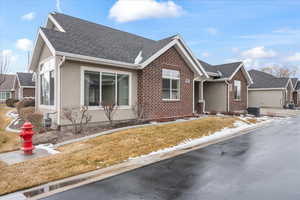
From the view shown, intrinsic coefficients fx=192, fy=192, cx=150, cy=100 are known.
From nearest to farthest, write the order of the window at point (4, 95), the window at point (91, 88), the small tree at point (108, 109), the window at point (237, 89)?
the window at point (91, 88), the small tree at point (108, 109), the window at point (237, 89), the window at point (4, 95)

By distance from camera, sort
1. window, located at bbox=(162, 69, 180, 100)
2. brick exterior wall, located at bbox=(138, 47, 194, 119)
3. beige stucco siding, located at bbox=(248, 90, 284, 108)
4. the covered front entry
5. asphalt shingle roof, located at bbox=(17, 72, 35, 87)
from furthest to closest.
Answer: asphalt shingle roof, located at bbox=(17, 72, 35, 87), beige stucco siding, located at bbox=(248, 90, 284, 108), the covered front entry, window, located at bbox=(162, 69, 180, 100), brick exterior wall, located at bbox=(138, 47, 194, 119)

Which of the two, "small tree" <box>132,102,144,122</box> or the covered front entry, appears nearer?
"small tree" <box>132,102,144,122</box>

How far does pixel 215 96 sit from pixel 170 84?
28.5 feet

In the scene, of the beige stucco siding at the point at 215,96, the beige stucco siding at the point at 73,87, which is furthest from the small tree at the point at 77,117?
the beige stucco siding at the point at 215,96

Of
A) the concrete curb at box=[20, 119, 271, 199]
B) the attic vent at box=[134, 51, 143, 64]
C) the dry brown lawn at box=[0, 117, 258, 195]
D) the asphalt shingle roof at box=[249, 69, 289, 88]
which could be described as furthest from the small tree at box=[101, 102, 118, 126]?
the asphalt shingle roof at box=[249, 69, 289, 88]

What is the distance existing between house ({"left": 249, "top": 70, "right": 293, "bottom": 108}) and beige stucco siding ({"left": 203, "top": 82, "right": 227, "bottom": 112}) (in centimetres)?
1450

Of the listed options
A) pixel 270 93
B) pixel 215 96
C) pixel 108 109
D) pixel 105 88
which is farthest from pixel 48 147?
pixel 270 93

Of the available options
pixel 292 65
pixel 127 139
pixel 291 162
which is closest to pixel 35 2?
pixel 127 139

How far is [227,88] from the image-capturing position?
18.9 m

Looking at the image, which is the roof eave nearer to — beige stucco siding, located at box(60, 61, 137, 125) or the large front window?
beige stucco siding, located at box(60, 61, 137, 125)

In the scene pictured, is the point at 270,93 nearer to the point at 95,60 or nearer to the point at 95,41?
the point at 95,41

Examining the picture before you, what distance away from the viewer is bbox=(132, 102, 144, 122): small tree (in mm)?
11570

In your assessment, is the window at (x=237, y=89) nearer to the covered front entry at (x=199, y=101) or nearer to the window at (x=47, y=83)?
the covered front entry at (x=199, y=101)

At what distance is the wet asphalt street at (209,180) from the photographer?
3688 millimetres
